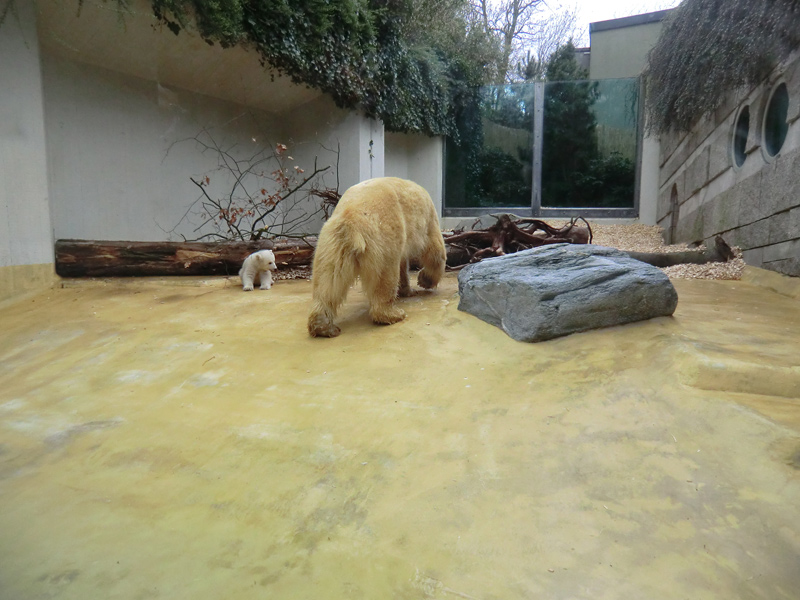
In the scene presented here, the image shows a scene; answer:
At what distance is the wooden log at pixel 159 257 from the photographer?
19.5ft

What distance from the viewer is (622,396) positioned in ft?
8.52

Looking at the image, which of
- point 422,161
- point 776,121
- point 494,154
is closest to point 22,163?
point 776,121

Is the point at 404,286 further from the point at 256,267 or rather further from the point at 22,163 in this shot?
the point at 22,163

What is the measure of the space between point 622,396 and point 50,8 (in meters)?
7.80

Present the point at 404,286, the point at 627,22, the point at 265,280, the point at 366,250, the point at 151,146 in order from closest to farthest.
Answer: the point at 366,250
the point at 404,286
the point at 265,280
the point at 151,146
the point at 627,22

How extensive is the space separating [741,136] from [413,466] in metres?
6.71

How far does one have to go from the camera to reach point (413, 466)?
2227 millimetres

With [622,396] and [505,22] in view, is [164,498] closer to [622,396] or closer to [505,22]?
[622,396]

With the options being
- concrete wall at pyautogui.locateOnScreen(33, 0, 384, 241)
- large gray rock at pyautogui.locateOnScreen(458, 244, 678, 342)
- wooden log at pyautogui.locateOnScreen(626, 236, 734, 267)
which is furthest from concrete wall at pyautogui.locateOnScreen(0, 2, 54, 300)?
wooden log at pyautogui.locateOnScreen(626, 236, 734, 267)

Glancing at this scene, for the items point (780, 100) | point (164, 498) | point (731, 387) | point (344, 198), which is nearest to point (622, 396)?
point (731, 387)

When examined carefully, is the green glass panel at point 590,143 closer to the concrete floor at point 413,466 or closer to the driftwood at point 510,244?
the driftwood at point 510,244

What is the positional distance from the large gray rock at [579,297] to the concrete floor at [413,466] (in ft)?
0.37

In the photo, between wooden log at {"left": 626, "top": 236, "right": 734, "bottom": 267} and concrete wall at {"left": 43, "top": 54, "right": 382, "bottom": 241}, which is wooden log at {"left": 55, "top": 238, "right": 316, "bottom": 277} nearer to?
concrete wall at {"left": 43, "top": 54, "right": 382, "bottom": 241}

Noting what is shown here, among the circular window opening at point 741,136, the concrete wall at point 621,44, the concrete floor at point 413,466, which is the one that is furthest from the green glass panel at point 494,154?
the concrete floor at point 413,466
